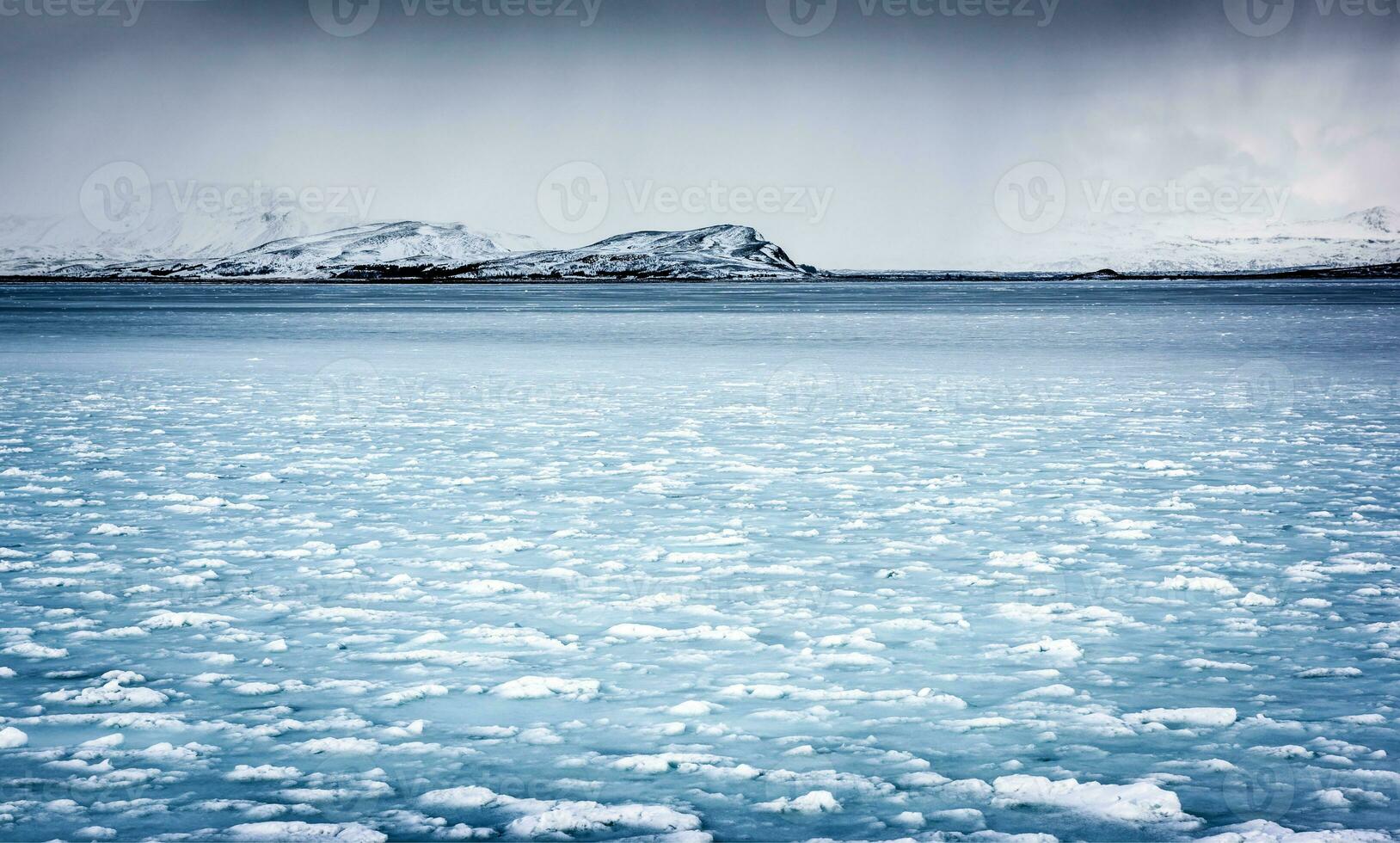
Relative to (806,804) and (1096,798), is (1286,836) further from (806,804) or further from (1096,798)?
(806,804)

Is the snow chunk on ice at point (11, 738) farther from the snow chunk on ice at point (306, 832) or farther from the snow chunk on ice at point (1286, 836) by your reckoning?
the snow chunk on ice at point (1286, 836)

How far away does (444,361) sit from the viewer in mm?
30109

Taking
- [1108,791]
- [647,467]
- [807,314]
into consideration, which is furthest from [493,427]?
[807,314]

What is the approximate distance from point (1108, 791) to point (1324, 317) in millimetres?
57130

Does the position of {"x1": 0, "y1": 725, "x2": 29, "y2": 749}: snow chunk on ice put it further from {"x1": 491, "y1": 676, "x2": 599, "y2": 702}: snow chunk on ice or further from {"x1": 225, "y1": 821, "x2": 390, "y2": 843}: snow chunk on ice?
{"x1": 491, "y1": 676, "x2": 599, "y2": 702}: snow chunk on ice

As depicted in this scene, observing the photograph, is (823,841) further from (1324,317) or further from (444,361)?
(1324,317)

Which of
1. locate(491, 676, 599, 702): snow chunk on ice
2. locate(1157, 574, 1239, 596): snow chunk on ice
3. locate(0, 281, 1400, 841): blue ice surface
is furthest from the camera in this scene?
locate(1157, 574, 1239, 596): snow chunk on ice

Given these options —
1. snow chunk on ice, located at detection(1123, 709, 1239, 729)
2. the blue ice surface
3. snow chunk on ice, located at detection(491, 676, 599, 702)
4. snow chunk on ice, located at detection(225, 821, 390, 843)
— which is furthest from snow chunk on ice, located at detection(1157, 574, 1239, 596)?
snow chunk on ice, located at detection(225, 821, 390, 843)

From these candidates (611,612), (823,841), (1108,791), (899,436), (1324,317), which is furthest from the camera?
(1324,317)

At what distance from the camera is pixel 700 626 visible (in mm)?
7035

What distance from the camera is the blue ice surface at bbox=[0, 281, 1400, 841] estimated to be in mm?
4762

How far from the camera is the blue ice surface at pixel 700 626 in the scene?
15.6ft

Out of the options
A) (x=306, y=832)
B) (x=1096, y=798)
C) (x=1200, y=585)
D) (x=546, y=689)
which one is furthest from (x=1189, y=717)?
(x=306, y=832)

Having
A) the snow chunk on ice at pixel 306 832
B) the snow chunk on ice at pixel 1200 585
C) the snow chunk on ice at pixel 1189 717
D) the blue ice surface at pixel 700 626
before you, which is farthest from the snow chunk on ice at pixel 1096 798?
the snow chunk on ice at pixel 1200 585
